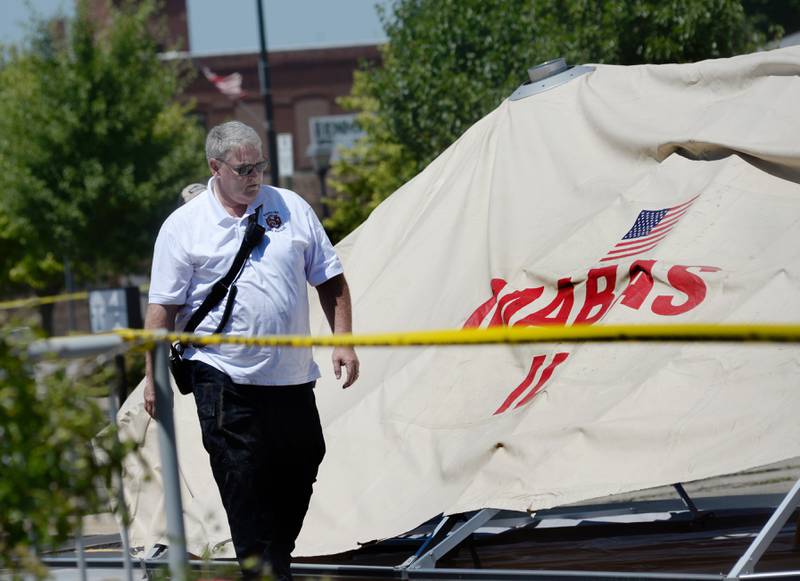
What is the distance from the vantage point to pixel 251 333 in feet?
14.9

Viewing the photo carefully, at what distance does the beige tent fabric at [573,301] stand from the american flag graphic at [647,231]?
0.5 inches

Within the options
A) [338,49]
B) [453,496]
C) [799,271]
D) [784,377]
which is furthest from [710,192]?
[338,49]

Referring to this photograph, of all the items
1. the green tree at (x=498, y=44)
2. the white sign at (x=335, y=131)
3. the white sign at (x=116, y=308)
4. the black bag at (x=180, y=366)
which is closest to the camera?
the black bag at (x=180, y=366)

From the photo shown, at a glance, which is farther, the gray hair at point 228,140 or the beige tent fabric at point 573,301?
the beige tent fabric at point 573,301

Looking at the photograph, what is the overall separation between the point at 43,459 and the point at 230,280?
190 centimetres

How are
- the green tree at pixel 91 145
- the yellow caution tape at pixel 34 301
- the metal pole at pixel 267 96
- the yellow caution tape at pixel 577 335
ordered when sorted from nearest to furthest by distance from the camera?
1. the yellow caution tape at pixel 577 335
2. the yellow caution tape at pixel 34 301
3. the metal pole at pixel 267 96
4. the green tree at pixel 91 145

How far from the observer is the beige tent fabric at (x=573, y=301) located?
4766 millimetres

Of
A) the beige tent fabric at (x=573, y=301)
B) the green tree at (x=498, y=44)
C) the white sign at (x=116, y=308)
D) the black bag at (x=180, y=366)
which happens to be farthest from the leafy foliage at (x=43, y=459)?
the green tree at (x=498, y=44)

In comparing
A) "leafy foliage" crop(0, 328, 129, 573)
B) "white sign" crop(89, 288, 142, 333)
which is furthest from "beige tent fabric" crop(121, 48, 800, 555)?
"white sign" crop(89, 288, 142, 333)

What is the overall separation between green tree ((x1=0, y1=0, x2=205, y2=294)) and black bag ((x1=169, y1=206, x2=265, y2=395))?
66.8ft

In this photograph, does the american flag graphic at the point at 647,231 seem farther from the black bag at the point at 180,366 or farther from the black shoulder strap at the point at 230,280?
the black bag at the point at 180,366

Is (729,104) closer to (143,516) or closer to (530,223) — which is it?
(530,223)

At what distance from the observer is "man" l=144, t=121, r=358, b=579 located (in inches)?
179

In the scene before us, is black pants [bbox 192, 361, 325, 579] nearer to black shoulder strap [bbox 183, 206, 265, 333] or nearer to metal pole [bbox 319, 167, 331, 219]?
black shoulder strap [bbox 183, 206, 265, 333]
